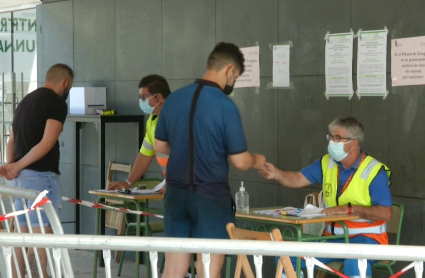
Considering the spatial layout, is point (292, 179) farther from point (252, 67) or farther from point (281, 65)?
point (252, 67)

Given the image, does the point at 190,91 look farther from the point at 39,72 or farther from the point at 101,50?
the point at 39,72

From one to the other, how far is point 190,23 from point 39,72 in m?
3.02

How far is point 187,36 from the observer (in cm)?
718

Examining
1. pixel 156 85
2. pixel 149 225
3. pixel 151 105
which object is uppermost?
pixel 156 85

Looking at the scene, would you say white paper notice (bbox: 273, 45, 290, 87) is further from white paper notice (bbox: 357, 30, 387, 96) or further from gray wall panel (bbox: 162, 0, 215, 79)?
gray wall panel (bbox: 162, 0, 215, 79)

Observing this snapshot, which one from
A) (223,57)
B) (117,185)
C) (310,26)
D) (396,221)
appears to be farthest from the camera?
(117,185)

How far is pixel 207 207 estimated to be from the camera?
173 inches

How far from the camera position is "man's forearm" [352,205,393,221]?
4781mm

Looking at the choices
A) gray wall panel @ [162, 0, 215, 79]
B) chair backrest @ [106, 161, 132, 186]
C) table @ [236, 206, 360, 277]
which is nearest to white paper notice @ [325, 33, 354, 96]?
table @ [236, 206, 360, 277]

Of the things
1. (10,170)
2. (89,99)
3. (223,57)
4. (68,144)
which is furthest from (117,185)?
(68,144)

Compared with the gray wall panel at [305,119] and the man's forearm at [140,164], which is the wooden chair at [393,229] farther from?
the man's forearm at [140,164]

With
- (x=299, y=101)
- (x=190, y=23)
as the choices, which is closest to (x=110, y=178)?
(x=190, y=23)

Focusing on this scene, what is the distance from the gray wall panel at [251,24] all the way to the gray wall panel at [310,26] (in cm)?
13

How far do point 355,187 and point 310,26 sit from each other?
152 cm
